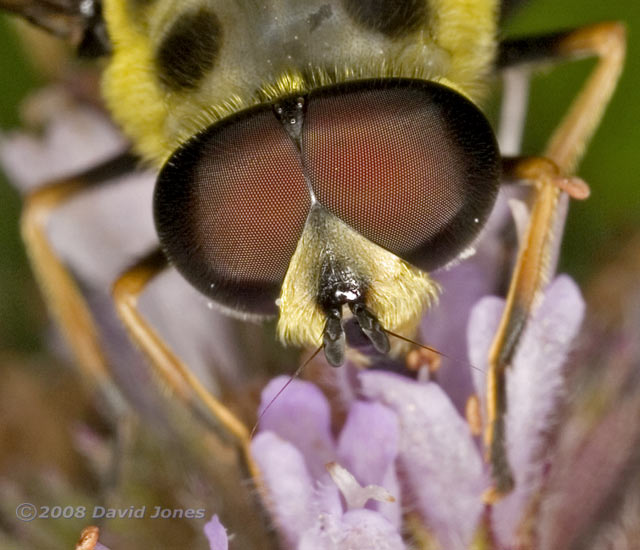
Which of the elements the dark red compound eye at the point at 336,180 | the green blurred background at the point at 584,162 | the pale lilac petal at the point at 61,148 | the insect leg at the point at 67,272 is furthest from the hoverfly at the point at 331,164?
the green blurred background at the point at 584,162

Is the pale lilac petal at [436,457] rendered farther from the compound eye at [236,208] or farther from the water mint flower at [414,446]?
the compound eye at [236,208]

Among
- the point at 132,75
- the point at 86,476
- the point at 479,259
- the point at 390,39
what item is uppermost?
the point at 390,39

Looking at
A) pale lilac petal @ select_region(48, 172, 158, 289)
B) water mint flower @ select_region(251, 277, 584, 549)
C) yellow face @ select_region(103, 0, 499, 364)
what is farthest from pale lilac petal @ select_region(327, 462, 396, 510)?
pale lilac petal @ select_region(48, 172, 158, 289)

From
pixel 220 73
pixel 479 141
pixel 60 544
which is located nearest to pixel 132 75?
pixel 220 73

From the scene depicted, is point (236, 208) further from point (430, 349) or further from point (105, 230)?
point (105, 230)

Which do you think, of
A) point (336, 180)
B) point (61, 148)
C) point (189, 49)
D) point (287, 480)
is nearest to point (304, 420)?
point (287, 480)

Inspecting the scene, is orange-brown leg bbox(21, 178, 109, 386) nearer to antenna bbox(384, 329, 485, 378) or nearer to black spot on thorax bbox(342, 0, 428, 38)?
antenna bbox(384, 329, 485, 378)

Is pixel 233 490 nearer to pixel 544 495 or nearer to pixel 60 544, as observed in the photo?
pixel 60 544
